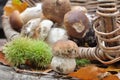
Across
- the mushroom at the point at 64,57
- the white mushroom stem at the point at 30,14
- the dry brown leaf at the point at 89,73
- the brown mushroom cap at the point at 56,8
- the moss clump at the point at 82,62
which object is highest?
the brown mushroom cap at the point at 56,8

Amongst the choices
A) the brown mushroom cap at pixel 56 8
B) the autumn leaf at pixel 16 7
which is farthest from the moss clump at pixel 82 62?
the autumn leaf at pixel 16 7

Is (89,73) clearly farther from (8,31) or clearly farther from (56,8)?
(8,31)

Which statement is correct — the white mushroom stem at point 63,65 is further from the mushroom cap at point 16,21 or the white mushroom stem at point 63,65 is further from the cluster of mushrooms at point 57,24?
the mushroom cap at point 16,21

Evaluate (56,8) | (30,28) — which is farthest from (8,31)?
(56,8)

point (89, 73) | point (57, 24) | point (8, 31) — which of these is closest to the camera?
point (89, 73)

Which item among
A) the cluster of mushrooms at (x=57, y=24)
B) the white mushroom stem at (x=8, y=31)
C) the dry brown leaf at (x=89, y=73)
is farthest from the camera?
the white mushroom stem at (x=8, y=31)

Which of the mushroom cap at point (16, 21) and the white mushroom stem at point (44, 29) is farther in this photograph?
the mushroom cap at point (16, 21)

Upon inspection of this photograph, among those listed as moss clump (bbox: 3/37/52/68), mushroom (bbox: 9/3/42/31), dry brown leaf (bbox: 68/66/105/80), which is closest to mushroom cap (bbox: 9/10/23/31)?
mushroom (bbox: 9/3/42/31)
